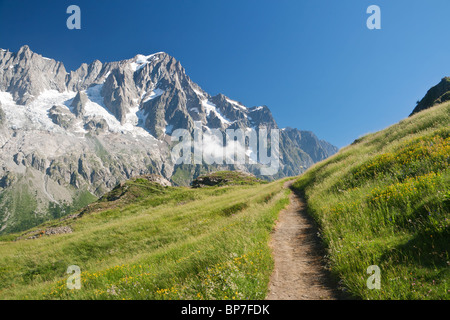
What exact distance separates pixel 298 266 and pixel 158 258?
6.98m

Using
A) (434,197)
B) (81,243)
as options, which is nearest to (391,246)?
(434,197)

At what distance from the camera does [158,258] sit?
10711mm

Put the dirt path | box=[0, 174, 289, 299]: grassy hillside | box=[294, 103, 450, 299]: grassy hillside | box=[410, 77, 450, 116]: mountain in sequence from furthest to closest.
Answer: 1. box=[410, 77, 450, 116]: mountain
2. box=[0, 174, 289, 299]: grassy hillside
3. the dirt path
4. box=[294, 103, 450, 299]: grassy hillside

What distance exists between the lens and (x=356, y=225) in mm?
7566

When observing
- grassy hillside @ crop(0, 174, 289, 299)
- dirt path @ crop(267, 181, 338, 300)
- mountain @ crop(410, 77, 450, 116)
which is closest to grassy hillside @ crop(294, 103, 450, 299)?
dirt path @ crop(267, 181, 338, 300)

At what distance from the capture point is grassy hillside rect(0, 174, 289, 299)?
5836 millimetres

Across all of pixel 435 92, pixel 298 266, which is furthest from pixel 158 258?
pixel 435 92

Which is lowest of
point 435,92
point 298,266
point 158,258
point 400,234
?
point 158,258

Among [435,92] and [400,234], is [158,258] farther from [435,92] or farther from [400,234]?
[435,92]

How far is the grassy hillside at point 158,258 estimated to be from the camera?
584 cm

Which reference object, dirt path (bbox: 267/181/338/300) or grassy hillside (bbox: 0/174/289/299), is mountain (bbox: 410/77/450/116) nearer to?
grassy hillside (bbox: 0/174/289/299)

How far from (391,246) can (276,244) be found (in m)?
4.31

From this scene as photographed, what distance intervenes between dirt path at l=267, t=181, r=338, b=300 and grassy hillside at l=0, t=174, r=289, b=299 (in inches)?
15.4
